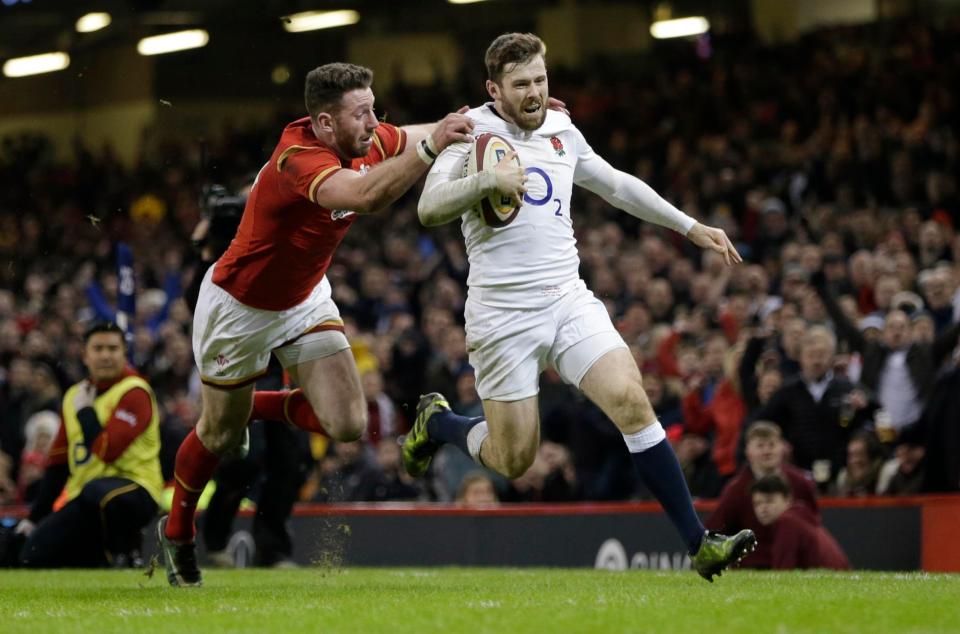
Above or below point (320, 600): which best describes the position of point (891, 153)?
above

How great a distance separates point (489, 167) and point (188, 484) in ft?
8.58

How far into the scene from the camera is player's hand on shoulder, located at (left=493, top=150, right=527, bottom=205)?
7445mm

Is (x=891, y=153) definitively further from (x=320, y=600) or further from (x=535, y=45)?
(x=320, y=600)

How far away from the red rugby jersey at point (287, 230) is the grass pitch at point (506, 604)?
1.57 m

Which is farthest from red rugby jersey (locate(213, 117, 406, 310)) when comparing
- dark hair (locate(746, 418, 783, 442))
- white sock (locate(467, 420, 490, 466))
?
dark hair (locate(746, 418, 783, 442))

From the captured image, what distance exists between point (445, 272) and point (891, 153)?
509 centimetres

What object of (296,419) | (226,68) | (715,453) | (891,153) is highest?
(226,68)

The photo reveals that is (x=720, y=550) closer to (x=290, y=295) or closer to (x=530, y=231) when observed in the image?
(x=530, y=231)

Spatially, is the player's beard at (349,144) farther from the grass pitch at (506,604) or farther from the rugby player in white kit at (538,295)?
the grass pitch at (506,604)

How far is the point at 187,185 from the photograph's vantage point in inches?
1086

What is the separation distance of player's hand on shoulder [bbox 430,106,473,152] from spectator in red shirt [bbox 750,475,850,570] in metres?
3.98

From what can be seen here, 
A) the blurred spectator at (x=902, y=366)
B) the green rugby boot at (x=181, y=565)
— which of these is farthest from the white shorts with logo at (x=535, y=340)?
the blurred spectator at (x=902, y=366)

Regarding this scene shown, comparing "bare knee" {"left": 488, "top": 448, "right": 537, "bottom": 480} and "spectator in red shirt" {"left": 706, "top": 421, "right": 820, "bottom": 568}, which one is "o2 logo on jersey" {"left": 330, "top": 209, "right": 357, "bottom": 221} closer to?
"bare knee" {"left": 488, "top": 448, "right": 537, "bottom": 480}

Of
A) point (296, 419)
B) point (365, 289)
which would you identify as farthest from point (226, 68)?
point (296, 419)
